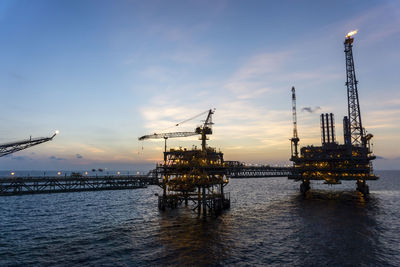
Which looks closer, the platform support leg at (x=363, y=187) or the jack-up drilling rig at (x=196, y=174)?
the jack-up drilling rig at (x=196, y=174)

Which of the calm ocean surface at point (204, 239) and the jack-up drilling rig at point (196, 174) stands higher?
the jack-up drilling rig at point (196, 174)

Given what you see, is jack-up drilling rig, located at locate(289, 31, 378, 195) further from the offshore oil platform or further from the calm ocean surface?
the calm ocean surface

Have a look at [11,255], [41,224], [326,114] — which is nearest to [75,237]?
[11,255]

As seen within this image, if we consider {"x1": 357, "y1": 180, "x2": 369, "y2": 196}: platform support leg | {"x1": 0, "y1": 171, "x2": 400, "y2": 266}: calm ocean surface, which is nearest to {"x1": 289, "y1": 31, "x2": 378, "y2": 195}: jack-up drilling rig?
{"x1": 357, "y1": 180, "x2": 369, "y2": 196}: platform support leg

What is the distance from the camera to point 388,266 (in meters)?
30.5

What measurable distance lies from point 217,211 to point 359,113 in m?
86.6

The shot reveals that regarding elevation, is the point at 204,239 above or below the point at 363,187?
below

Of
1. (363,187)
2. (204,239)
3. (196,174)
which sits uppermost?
(196,174)

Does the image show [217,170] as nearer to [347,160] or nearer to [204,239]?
[204,239]

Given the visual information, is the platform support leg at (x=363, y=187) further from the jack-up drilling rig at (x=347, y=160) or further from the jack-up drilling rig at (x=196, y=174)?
the jack-up drilling rig at (x=196, y=174)

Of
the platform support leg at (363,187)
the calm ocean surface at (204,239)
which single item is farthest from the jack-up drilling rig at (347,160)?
the calm ocean surface at (204,239)

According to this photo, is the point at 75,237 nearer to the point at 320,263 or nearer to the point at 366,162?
the point at 320,263

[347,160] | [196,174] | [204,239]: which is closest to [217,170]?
[196,174]

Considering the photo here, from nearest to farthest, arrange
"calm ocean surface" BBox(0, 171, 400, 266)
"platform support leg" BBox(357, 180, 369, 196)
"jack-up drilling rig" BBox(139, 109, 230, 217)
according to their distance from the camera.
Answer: "calm ocean surface" BBox(0, 171, 400, 266) < "jack-up drilling rig" BBox(139, 109, 230, 217) < "platform support leg" BBox(357, 180, 369, 196)
